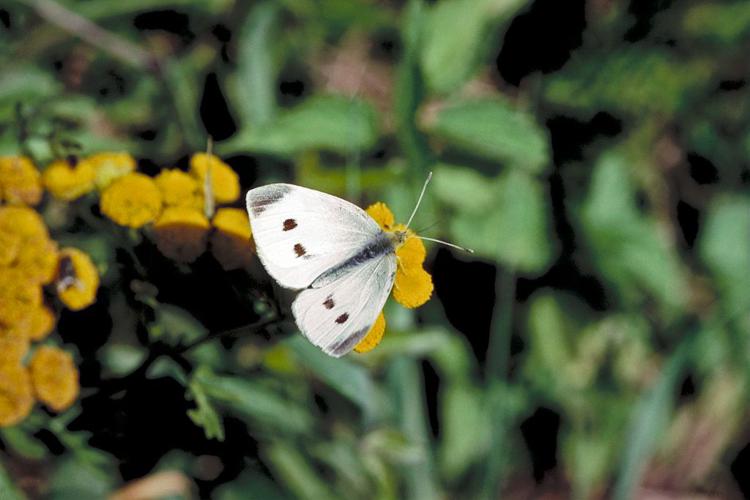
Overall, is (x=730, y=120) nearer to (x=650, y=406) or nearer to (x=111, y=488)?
(x=650, y=406)

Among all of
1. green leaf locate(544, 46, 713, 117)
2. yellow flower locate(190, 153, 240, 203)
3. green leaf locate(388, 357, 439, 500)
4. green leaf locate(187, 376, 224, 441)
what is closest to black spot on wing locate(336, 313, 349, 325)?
green leaf locate(187, 376, 224, 441)

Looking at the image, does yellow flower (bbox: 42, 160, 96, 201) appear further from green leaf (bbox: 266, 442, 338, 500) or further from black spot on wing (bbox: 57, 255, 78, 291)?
green leaf (bbox: 266, 442, 338, 500)

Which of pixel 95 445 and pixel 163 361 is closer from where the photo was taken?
pixel 95 445

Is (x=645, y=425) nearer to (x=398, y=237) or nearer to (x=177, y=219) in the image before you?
(x=398, y=237)

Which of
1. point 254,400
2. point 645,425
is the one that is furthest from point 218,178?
point 645,425

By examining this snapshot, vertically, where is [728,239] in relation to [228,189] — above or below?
below

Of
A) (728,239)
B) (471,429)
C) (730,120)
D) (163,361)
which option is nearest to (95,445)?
(163,361)
